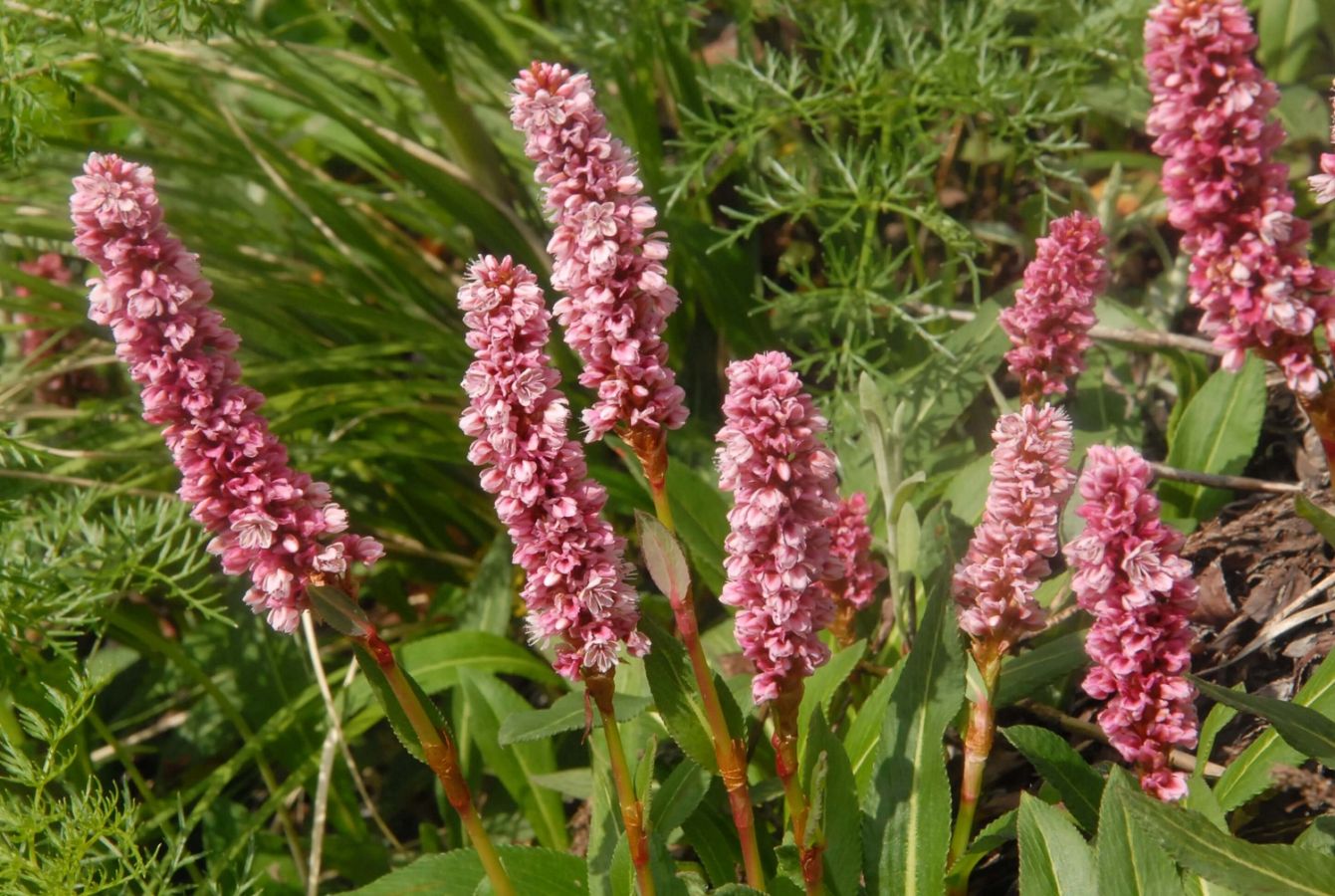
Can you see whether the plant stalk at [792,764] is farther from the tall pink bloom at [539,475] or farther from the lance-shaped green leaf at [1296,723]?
the lance-shaped green leaf at [1296,723]

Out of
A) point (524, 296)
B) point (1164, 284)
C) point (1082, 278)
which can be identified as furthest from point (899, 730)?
point (1164, 284)

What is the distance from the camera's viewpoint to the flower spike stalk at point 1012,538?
2088mm

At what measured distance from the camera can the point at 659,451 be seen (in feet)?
7.06

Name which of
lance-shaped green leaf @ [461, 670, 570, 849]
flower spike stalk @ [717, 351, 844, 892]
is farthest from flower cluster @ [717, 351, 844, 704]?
lance-shaped green leaf @ [461, 670, 570, 849]

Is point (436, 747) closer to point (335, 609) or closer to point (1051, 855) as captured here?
point (335, 609)

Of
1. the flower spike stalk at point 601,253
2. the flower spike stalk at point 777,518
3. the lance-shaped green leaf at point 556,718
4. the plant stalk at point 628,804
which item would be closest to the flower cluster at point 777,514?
the flower spike stalk at point 777,518

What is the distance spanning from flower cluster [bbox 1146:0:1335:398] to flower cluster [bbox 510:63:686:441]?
2.46 ft

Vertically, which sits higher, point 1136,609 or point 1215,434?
point 1136,609

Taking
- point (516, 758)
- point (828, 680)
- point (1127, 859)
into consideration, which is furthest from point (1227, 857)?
point (516, 758)

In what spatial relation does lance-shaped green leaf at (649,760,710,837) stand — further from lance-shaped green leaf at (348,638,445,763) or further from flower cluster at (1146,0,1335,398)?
flower cluster at (1146,0,1335,398)

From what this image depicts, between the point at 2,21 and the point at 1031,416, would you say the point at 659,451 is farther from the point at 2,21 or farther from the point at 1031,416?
the point at 2,21

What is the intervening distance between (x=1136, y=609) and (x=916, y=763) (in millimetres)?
695

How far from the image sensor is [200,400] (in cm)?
197

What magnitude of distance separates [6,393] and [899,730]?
2882 mm
